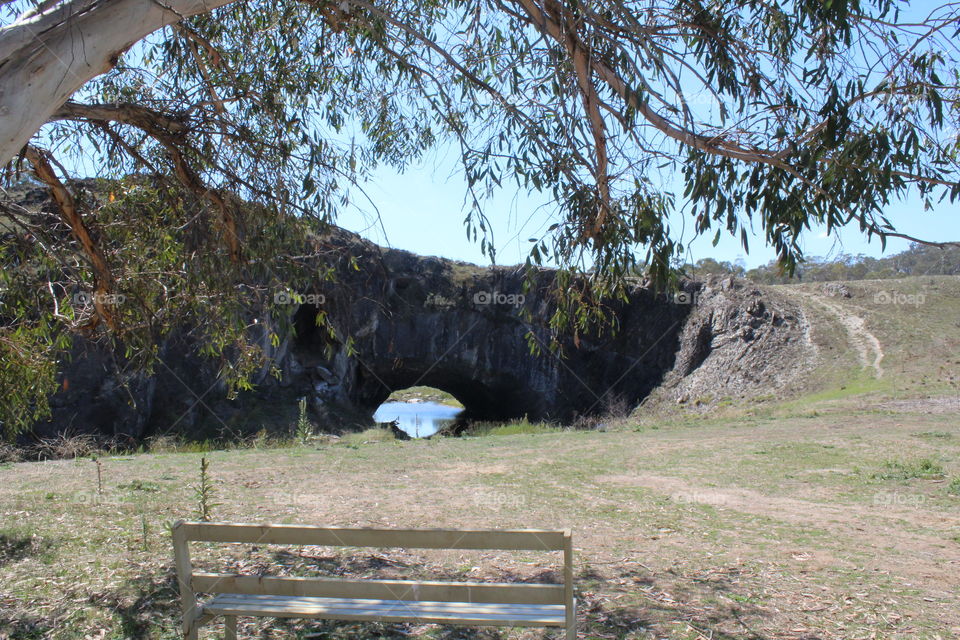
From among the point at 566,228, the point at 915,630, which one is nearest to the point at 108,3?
the point at 566,228

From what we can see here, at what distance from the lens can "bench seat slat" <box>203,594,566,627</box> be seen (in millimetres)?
3021

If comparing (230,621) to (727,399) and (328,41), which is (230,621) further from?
(727,399)

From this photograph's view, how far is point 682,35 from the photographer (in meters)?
5.17

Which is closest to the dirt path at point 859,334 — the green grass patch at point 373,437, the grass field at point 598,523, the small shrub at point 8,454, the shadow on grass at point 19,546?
the grass field at point 598,523

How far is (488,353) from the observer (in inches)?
1135

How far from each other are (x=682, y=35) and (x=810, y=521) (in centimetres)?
448

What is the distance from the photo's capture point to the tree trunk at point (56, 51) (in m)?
2.96

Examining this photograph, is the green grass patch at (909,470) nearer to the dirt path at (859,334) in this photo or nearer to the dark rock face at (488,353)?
the dirt path at (859,334)

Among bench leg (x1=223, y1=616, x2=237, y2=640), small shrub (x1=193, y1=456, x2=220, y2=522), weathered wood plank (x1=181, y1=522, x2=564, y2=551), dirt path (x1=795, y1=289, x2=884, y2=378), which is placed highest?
dirt path (x1=795, y1=289, x2=884, y2=378)

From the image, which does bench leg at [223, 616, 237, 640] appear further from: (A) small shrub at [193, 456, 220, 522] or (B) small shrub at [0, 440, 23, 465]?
(B) small shrub at [0, 440, 23, 465]

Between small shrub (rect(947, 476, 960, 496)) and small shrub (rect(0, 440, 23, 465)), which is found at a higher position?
small shrub (rect(0, 440, 23, 465))

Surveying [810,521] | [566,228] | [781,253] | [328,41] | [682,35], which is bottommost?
[810,521]

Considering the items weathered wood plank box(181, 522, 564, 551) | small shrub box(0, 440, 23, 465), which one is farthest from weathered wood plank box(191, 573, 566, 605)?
small shrub box(0, 440, 23, 465)

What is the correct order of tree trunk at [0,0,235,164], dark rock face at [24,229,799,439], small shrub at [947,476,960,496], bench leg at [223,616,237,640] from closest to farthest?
1. tree trunk at [0,0,235,164]
2. bench leg at [223,616,237,640]
3. small shrub at [947,476,960,496]
4. dark rock face at [24,229,799,439]
